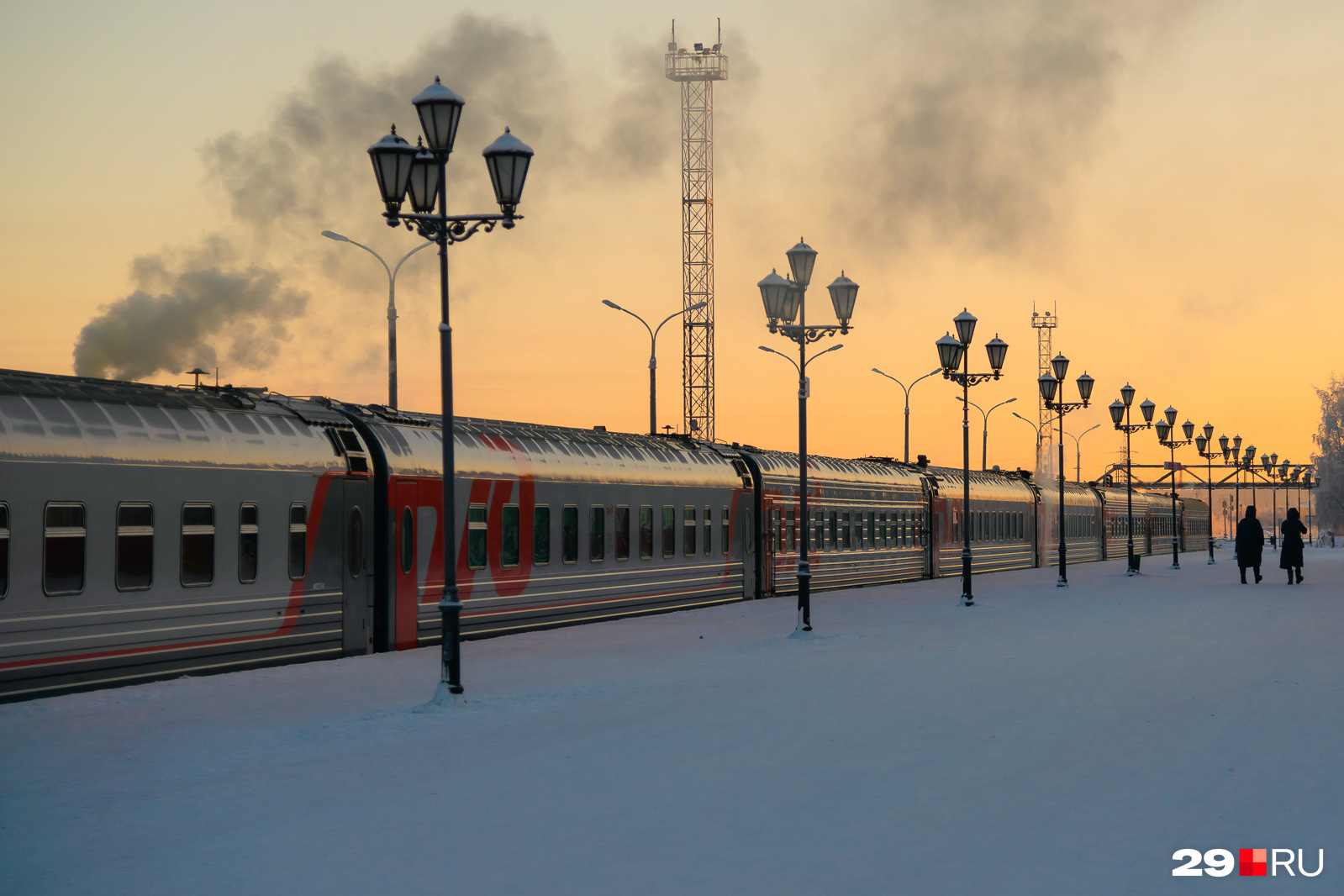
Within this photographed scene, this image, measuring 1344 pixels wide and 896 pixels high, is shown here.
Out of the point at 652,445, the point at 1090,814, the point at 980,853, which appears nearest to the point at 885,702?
the point at 1090,814

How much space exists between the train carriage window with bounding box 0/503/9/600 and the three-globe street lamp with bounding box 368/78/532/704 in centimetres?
430

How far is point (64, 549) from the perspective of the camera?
15.4m

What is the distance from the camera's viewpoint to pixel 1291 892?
7.52 metres

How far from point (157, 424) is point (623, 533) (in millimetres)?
11997

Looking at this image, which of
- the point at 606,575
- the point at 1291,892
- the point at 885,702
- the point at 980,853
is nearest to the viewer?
the point at 1291,892

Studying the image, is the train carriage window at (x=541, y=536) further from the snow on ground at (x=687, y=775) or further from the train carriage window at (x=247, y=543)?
the train carriage window at (x=247, y=543)

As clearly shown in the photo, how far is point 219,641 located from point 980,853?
1167 centimetres

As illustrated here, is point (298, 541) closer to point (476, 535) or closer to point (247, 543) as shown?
point (247, 543)

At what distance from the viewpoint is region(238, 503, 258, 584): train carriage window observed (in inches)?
705

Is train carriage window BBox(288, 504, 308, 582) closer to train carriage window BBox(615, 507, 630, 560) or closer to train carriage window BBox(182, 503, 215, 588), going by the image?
train carriage window BBox(182, 503, 215, 588)

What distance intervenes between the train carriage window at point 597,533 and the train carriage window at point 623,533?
22.3 inches

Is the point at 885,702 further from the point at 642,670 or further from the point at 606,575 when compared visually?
the point at 606,575

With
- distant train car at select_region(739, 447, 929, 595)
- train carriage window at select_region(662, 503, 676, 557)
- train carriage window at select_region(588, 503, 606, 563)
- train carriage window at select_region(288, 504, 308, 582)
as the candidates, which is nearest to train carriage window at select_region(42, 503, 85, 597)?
train carriage window at select_region(288, 504, 308, 582)

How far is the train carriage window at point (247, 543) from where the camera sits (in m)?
17.9
